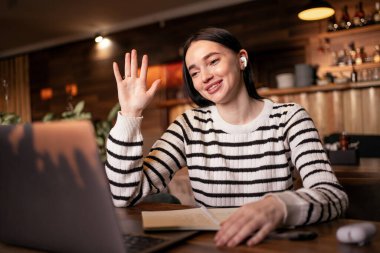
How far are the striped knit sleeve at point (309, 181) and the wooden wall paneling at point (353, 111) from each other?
323 centimetres

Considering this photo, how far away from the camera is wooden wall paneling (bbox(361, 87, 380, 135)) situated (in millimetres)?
4145

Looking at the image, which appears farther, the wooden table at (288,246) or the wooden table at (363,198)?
the wooden table at (363,198)

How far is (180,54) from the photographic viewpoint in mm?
5359

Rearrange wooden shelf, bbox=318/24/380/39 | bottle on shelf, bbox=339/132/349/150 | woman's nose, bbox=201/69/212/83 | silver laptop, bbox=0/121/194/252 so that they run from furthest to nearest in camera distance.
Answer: wooden shelf, bbox=318/24/380/39, bottle on shelf, bbox=339/132/349/150, woman's nose, bbox=201/69/212/83, silver laptop, bbox=0/121/194/252

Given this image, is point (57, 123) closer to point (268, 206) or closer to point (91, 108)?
point (268, 206)

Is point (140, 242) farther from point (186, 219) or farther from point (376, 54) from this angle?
point (376, 54)

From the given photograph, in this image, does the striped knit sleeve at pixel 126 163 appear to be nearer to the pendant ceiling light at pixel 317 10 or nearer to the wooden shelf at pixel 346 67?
the pendant ceiling light at pixel 317 10

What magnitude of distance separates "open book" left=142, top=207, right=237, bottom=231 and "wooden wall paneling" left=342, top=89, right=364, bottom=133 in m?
3.69

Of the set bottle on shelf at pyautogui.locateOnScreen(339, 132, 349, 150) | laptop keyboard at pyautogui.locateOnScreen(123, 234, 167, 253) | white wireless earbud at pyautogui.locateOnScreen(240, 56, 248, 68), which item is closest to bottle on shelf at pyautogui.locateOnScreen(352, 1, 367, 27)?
bottle on shelf at pyautogui.locateOnScreen(339, 132, 349, 150)

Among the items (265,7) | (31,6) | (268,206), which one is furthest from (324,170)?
(31,6)

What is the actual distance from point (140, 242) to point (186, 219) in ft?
0.60

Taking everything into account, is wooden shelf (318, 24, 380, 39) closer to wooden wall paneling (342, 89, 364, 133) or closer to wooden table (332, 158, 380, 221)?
wooden wall paneling (342, 89, 364, 133)

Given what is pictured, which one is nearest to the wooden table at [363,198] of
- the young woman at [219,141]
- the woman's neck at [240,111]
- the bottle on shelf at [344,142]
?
the young woman at [219,141]

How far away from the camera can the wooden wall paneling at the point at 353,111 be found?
424 cm
